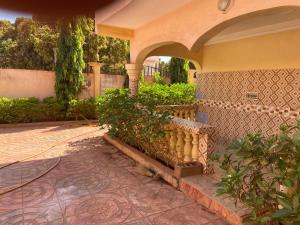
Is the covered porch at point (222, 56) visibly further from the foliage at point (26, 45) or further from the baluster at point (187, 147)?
the foliage at point (26, 45)

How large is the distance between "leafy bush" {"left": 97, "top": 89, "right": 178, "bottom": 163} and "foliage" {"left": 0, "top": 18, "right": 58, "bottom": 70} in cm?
932

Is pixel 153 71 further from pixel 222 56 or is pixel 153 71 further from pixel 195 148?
pixel 195 148

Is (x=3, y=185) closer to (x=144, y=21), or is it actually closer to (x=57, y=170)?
(x=57, y=170)

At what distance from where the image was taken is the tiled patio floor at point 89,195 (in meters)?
2.91

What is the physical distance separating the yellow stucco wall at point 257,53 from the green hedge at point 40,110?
549cm

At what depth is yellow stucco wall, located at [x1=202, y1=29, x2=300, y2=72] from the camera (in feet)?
15.8

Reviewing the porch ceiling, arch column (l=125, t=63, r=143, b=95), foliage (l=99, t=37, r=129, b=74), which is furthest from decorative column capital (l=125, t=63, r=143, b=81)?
foliage (l=99, t=37, r=129, b=74)

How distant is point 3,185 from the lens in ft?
12.4

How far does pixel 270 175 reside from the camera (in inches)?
81.5

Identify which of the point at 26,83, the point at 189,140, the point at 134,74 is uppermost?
the point at 134,74

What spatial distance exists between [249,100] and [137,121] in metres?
2.68

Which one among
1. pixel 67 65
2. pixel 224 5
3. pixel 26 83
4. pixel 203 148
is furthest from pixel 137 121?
pixel 26 83

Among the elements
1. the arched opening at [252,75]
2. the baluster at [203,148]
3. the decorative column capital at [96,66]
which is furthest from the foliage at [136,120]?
the decorative column capital at [96,66]

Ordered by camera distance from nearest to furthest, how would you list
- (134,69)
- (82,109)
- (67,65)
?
(134,69) < (67,65) < (82,109)
